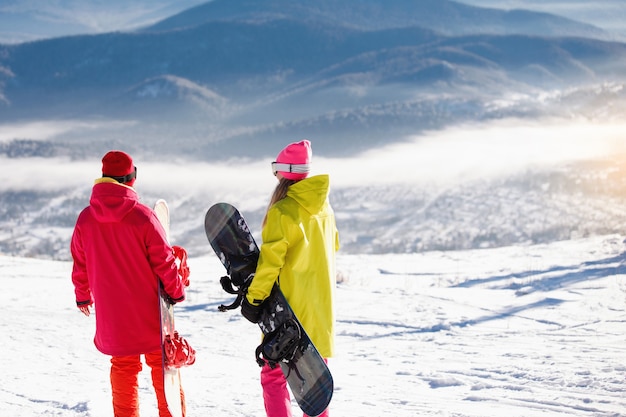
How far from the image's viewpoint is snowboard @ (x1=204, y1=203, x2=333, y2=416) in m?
3.89

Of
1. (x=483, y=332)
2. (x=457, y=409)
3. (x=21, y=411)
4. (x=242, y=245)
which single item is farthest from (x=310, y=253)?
(x=483, y=332)

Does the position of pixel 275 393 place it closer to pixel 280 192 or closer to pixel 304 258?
pixel 304 258

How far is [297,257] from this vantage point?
3840 mm

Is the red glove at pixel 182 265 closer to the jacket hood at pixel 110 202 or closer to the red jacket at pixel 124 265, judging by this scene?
the red jacket at pixel 124 265

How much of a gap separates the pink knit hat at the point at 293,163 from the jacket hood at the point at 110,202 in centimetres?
84

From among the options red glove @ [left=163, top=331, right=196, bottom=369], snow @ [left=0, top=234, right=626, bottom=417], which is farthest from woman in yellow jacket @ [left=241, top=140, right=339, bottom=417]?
snow @ [left=0, top=234, right=626, bottom=417]

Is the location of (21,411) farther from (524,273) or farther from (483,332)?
(524,273)

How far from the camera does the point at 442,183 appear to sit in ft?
569

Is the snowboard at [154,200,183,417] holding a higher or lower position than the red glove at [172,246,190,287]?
lower

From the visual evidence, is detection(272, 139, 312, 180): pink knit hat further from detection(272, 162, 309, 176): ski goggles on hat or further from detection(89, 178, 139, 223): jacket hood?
detection(89, 178, 139, 223): jacket hood

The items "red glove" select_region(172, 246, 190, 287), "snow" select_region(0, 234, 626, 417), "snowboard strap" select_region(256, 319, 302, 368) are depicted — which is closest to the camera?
"snowboard strap" select_region(256, 319, 302, 368)

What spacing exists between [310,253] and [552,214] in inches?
4696

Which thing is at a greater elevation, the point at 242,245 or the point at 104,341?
the point at 242,245

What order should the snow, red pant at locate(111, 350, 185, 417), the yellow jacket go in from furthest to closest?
the snow < red pant at locate(111, 350, 185, 417) < the yellow jacket
